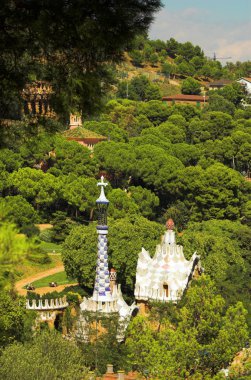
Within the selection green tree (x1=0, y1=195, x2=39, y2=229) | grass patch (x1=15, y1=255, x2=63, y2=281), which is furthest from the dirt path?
green tree (x1=0, y1=195, x2=39, y2=229)

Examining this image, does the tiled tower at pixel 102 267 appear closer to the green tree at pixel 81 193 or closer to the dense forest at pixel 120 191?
the dense forest at pixel 120 191

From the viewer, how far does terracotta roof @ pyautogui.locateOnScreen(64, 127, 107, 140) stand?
79.0 metres

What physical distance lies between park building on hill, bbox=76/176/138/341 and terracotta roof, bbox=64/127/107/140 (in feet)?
116

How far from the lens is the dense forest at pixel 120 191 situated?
41.5 ft

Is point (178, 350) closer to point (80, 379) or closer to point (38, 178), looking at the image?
point (80, 379)

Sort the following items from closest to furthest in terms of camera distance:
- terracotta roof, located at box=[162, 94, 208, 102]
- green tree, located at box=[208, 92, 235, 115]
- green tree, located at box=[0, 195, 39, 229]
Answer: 1. green tree, located at box=[0, 195, 39, 229]
2. green tree, located at box=[208, 92, 235, 115]
3. terracotta roof, located at box=[162, 94, 208, 102]

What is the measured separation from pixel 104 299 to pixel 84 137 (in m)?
38.9

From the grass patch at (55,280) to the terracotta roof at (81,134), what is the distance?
78.3 ft

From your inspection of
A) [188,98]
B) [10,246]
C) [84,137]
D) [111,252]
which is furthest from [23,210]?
[188,98]

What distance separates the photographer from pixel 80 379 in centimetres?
2962

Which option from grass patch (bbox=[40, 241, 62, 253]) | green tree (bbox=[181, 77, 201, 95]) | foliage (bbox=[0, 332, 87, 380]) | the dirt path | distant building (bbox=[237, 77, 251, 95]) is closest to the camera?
foliage (bbox=[0, 332, 87, 380])

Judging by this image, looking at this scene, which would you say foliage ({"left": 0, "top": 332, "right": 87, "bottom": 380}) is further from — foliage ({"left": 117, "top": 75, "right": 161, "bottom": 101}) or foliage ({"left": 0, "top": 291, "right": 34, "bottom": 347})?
foliage ({"left": 117, "top": 75, "right": 161, "bottom": 101})

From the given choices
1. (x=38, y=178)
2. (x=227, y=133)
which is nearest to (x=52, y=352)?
(x=38, y=178)

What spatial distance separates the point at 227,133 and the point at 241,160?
26.3 ft
